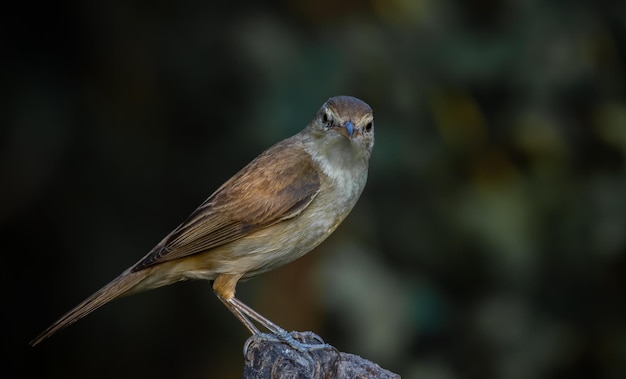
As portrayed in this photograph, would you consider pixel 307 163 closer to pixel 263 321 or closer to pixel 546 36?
pixel 263 321

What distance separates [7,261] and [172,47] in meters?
1.82

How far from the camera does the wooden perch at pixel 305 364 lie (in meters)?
3.81

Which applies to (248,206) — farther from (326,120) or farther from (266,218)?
(326,120)

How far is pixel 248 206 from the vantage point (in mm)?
4691

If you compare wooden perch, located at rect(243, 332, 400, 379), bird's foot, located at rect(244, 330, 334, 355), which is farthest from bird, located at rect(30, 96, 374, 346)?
wooden perch, located at rect(243, 332, 400, 379)

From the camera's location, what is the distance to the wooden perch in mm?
3812

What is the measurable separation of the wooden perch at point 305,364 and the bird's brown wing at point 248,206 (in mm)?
687

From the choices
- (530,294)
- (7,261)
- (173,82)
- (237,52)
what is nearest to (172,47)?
(173,82)

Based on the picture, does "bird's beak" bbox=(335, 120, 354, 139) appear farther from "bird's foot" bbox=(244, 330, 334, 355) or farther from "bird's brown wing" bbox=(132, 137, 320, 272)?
"bird's foot" bbox=(244, 330, 334, 355)

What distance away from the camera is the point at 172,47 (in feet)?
22.3

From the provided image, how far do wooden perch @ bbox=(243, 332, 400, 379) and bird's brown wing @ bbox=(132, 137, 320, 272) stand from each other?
0.69m

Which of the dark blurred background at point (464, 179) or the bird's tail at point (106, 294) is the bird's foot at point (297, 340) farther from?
the dark blurred background at point (464, 179)

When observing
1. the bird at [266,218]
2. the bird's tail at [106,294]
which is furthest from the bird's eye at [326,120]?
the bird's tail at [106,294]

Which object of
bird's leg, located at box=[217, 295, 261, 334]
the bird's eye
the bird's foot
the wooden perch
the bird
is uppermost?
the bird's eye
